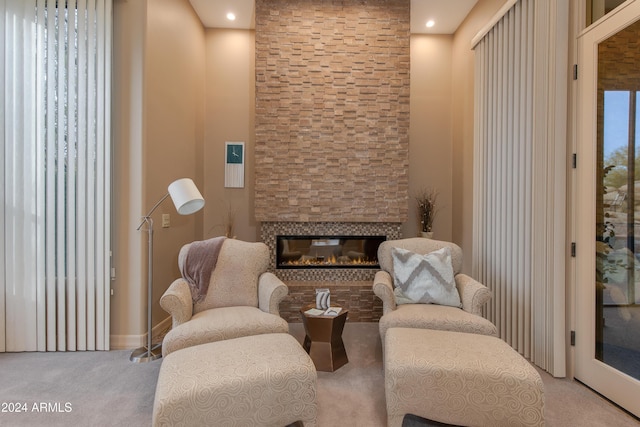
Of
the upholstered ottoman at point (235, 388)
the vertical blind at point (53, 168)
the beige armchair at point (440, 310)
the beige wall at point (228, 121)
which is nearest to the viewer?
the upholstered ottoman at point (235, 388)

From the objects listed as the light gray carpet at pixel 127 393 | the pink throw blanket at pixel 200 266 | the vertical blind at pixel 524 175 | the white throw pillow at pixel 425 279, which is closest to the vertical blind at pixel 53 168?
the light gray carpet at pixel 127 393

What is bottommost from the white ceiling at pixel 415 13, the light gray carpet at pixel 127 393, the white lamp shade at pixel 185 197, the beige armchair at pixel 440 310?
the light gray carpet at pixel 127 393

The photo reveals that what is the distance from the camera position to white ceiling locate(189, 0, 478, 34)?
12.5 ft

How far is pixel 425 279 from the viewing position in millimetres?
2701

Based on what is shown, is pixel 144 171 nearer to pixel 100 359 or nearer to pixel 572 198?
pixel 100 359

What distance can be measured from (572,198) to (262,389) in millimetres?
2284

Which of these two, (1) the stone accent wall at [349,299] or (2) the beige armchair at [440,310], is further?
(1) the stone accent wall at [349,299]

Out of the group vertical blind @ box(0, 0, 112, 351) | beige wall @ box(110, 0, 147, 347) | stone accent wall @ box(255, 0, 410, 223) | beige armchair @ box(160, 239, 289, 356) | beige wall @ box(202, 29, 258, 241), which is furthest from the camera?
beige wall @ box(202, 29, 258, 241)

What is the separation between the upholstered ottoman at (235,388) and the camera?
148 cm

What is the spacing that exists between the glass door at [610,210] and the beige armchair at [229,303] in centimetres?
196

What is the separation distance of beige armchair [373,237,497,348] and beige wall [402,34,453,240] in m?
1.50

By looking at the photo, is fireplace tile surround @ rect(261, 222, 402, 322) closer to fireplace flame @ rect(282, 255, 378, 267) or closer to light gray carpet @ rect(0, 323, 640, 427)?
fireplace flame @ rect(282, 255, 378, 267)

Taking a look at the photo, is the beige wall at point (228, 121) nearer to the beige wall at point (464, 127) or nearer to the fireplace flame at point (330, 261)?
the fireplace flame at point (330, 261)

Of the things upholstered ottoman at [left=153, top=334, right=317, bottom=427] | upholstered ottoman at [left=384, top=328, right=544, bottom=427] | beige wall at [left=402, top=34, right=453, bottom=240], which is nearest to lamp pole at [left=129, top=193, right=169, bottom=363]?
upholstered ottoman at [left=153, top=334, right=317, bottom=427]
